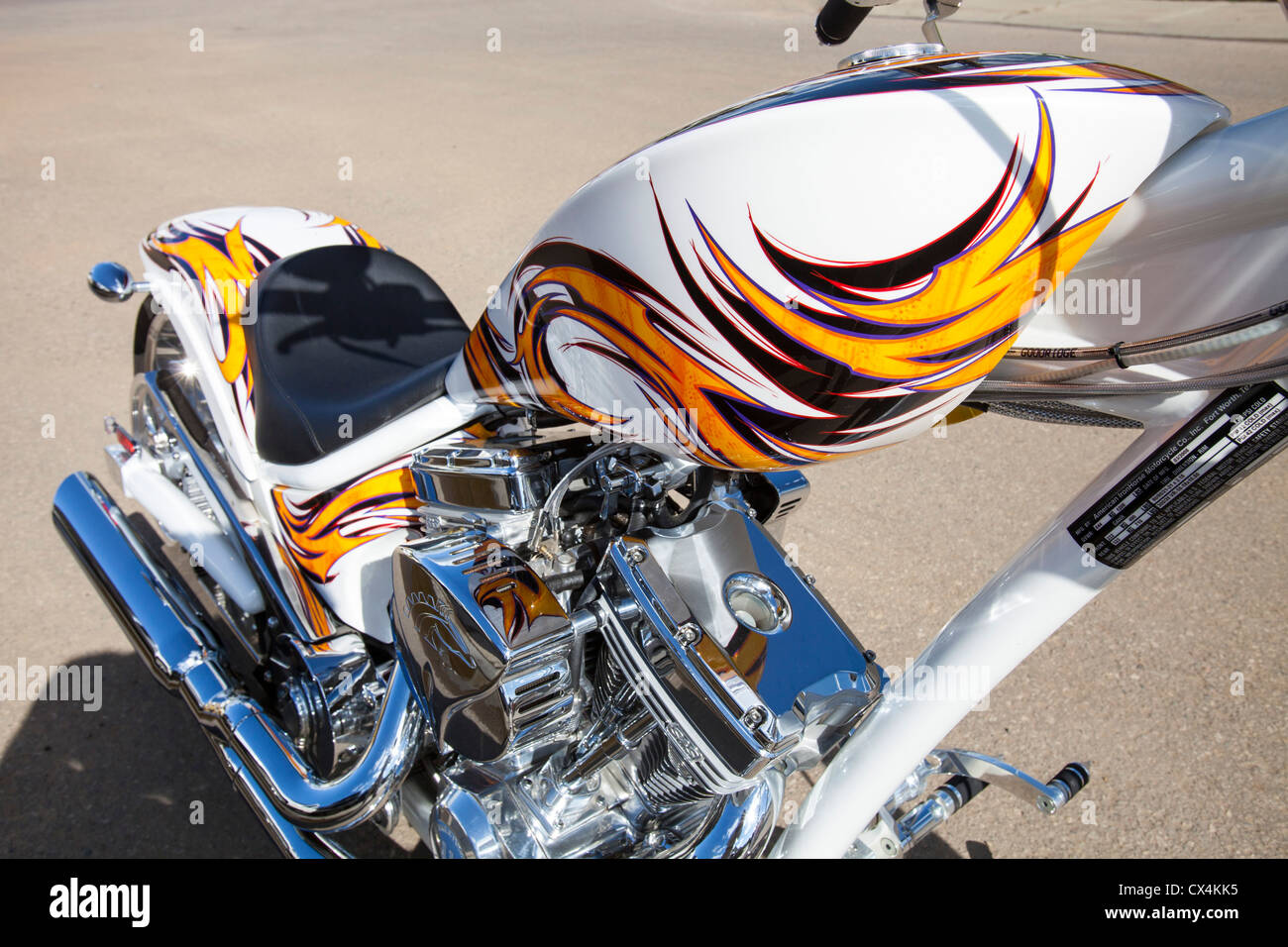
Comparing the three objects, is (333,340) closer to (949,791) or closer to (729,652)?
(729,652)

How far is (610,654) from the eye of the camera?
120 cm

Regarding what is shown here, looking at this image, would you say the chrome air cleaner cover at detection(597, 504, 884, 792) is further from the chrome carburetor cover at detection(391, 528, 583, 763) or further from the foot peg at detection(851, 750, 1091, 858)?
the foot peg at detection(851, 750, 1091, 858)

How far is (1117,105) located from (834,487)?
2073 mm

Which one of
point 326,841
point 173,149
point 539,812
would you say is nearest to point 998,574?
point 539,812

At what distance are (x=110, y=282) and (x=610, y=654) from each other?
4.88 ft

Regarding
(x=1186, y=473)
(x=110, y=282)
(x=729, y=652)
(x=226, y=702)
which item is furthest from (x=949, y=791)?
(x=110, y=282)

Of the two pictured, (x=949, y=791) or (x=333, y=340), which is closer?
(x=949, y=791)

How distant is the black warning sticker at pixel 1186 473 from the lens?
86cm

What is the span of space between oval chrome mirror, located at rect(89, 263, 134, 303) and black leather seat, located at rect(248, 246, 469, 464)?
446 mm

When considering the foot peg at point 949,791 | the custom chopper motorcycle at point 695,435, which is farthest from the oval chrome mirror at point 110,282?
the foot peg at point 949,791

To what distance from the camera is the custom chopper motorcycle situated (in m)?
0.80

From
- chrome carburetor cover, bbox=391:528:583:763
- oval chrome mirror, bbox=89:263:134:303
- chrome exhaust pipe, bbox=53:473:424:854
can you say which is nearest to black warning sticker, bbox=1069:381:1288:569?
chrome carburetor cover, bbox=391:528:583:763

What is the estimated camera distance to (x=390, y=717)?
143cm
